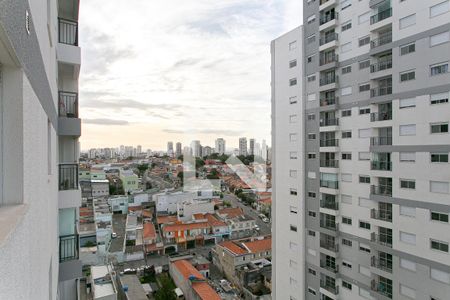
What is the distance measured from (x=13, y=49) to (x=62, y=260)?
3.49 m

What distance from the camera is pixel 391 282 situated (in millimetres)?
6906

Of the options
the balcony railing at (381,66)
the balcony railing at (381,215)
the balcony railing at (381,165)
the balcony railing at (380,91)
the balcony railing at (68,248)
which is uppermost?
the balcony railing at (381,66)

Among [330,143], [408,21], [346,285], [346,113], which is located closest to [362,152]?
[330,143]

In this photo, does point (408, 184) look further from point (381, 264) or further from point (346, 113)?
point (346, 113)

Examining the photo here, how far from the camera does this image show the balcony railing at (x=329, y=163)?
8.34 m

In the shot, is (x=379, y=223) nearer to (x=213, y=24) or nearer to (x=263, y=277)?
(x=213, y=24)

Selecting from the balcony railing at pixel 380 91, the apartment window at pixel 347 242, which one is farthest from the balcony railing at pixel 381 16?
the apartment window at pixel 347 242

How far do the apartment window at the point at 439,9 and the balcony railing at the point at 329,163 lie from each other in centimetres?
419

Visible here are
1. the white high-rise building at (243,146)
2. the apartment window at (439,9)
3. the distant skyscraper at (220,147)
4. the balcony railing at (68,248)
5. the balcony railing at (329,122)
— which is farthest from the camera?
the distant skyscraper at (220,147)

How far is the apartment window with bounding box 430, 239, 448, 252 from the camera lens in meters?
5.84

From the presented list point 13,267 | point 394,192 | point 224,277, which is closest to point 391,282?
point 394,192

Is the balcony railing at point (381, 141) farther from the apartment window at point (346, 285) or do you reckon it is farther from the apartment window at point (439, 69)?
the apartment window at point (346, 285)

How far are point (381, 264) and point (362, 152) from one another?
2937 millimetres

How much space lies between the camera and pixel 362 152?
7.71 m
